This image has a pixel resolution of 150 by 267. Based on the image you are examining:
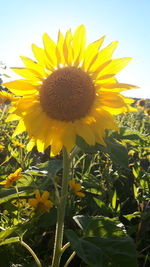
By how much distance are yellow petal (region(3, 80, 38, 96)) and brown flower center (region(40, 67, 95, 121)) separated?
0.18 feet

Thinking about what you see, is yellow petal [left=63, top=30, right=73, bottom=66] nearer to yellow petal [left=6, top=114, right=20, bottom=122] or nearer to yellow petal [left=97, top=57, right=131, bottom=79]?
yellow petal [left=97, top=57, right=131, bottom=79]

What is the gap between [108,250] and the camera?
1.13m

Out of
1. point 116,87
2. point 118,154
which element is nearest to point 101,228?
point 118,154

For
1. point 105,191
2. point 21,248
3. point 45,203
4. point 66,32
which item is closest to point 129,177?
point 105,191

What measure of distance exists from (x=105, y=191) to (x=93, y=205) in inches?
7.9

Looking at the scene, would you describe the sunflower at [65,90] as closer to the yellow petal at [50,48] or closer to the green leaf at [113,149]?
the yellow petal at [50,48]

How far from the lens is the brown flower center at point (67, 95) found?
130 cm

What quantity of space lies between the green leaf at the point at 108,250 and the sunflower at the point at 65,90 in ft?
1.37

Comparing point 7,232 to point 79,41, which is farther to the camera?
point 79,41

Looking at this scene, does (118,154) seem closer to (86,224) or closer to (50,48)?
(86,224)

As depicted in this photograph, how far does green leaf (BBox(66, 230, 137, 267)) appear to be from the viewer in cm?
108

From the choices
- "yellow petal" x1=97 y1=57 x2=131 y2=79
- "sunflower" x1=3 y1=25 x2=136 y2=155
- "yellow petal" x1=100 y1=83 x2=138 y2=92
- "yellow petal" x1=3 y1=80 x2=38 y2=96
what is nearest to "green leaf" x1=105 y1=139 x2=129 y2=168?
"sunflower" x1=3 y1=25 x2=136 y2=155

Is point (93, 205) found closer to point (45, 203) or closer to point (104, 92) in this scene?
point (45, 203)

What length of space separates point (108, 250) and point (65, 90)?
76cm
